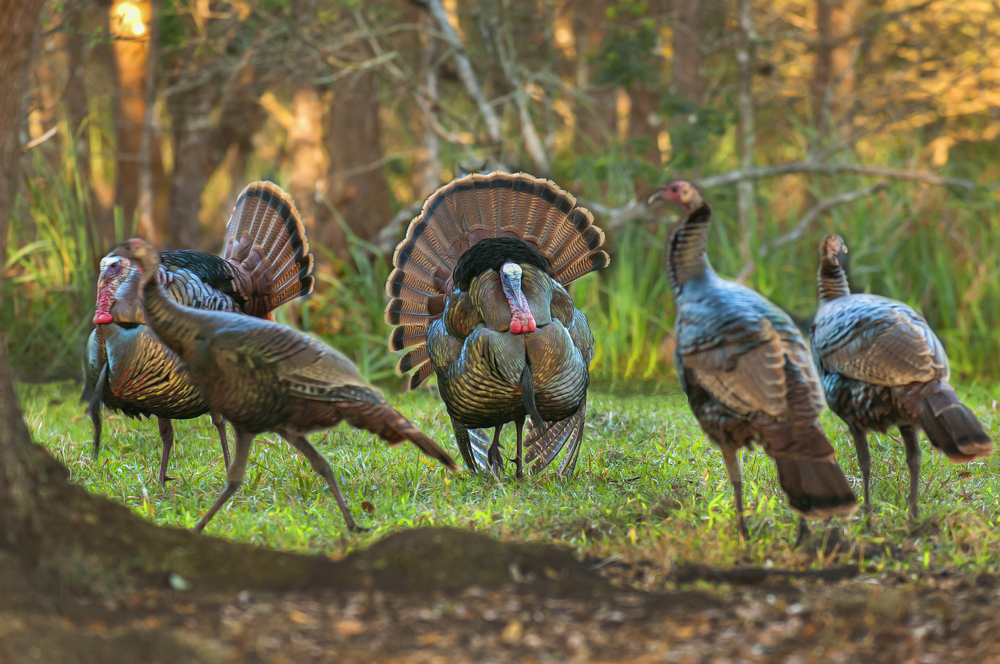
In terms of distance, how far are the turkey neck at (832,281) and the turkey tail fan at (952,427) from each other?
74 cm

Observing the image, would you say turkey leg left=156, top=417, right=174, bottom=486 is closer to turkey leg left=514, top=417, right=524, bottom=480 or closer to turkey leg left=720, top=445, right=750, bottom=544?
turkey leg left=514, top=417, right=524, bottom=480

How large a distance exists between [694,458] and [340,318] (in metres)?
4.11

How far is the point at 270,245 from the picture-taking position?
5.43 metres

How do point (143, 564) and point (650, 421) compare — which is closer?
point (143, 564)

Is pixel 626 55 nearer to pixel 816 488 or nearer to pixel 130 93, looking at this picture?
pixel 130 93

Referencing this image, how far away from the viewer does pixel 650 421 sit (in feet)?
18.6

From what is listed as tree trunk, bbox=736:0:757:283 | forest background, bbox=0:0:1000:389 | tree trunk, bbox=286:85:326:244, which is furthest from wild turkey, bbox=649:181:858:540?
tree trunk, bbox=286:85:326:244

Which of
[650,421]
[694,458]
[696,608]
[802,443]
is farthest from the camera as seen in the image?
[650,421]

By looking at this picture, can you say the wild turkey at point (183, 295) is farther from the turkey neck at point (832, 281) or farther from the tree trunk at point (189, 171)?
the tree trunk at point (189, 171)

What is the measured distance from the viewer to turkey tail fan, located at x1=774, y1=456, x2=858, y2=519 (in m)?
3.02

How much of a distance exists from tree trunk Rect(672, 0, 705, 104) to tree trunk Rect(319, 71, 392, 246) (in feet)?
9.98

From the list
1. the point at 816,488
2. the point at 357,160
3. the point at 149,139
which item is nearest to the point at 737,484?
the point at 816,488

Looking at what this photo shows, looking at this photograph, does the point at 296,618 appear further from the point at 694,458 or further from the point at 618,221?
the point at 618,221

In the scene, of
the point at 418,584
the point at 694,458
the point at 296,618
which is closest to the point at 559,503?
the point at 694,458
